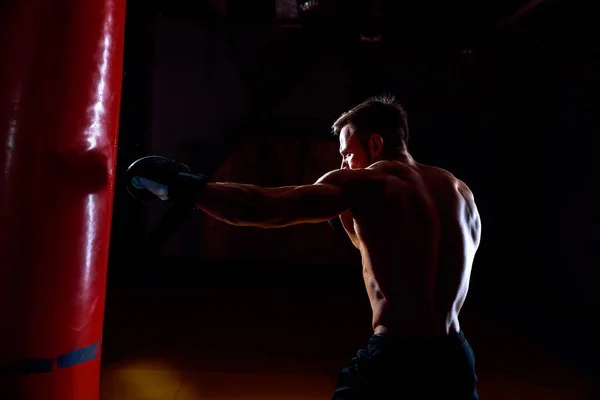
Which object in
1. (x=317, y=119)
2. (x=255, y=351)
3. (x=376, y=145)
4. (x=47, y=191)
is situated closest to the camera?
(x=47, y=191)

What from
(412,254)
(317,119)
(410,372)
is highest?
(317,119)

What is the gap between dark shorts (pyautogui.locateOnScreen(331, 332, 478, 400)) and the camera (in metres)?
1.26

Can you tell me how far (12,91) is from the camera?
1135 millimetres

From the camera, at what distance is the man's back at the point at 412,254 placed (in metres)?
1.30

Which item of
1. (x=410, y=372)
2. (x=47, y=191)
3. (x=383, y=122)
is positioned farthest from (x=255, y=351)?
(x=47, y=191)

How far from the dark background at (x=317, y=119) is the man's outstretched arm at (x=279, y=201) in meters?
4.66

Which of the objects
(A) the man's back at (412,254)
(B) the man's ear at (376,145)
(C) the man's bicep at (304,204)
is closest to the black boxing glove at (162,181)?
(C) the man's bicep at (304,204)

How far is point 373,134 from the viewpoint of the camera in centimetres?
158

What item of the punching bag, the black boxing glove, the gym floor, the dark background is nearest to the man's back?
the black boxing glove

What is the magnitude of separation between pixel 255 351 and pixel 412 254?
257 centimetres

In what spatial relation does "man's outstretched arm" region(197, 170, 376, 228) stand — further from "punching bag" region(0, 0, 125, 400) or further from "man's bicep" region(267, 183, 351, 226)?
"punching bag" region(0, 0, 125, 400)

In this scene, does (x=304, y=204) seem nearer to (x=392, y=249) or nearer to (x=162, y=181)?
(x=392, y=249)

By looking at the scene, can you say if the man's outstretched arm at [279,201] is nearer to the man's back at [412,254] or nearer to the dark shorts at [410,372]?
the man's back at [412,254]

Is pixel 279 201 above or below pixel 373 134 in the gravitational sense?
below
